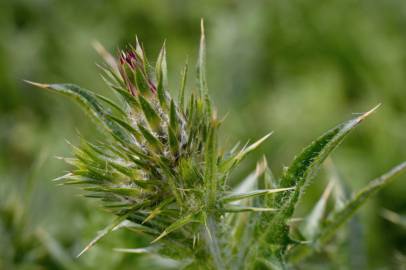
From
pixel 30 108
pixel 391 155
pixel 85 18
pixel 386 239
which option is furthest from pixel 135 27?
pixel 386 239

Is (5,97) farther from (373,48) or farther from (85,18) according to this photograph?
(373,48)

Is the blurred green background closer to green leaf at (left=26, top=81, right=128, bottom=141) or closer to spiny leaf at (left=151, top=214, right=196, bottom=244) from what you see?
green leaf at (left=26, top=81, right=128, bottom=141)

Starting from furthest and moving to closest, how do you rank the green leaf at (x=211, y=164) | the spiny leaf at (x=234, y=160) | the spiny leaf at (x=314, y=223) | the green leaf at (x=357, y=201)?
the spiny leaf at (x=314, y=223) → the green leaf at (x=357, y=201) → the spiny leaf at (x=234, y=160) → the green leaf at (x=211, y=164)

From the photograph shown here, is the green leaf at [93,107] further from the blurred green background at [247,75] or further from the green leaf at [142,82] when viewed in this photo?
the blurred green background at [247,75]

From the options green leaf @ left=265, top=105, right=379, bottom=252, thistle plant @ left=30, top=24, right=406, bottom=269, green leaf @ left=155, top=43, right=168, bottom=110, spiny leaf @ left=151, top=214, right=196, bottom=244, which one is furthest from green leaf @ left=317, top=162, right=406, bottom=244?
green leaf @ left=155, top=43, right=168, bottom=110

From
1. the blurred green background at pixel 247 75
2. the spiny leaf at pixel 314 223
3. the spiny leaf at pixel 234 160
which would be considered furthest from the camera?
the blurred green background at pixel 247 75

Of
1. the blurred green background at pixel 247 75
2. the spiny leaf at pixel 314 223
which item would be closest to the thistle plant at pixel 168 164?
the spiny leaf at pixel 314 223
